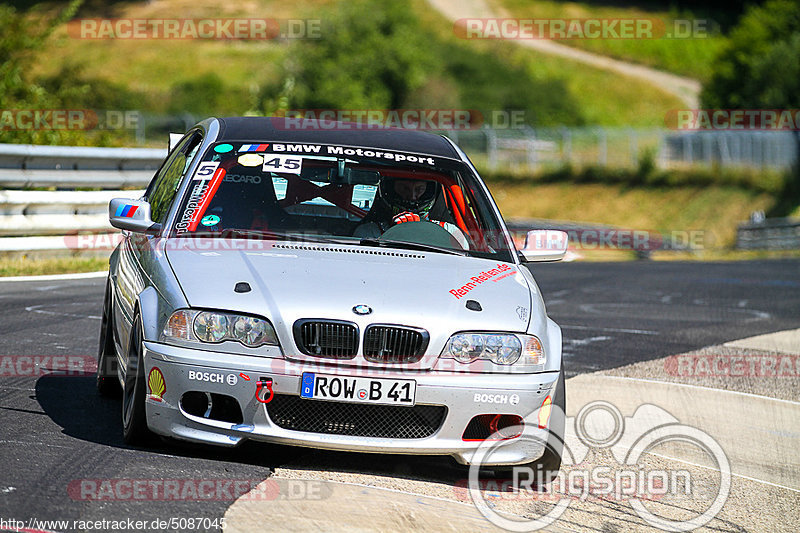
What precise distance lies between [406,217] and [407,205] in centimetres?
12

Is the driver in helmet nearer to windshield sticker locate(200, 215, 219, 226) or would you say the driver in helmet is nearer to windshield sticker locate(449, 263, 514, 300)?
windshield sticker locate(449, 263, 514, 300)

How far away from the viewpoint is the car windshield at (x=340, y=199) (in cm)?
601

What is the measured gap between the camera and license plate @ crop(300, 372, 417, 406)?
493cm

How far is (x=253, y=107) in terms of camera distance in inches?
850

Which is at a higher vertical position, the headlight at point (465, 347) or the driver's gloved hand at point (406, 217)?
the driver's gloved hand at point (406, 217)

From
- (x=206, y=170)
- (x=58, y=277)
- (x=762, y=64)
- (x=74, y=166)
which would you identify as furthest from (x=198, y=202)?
(x=762, y=64)

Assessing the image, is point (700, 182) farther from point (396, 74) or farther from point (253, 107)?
point (253, 107)

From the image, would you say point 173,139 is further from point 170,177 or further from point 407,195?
point 407,195

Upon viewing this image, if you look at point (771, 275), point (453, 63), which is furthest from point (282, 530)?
point (453, 63)

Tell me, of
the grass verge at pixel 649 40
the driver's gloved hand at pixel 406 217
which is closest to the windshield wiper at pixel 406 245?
the driver's gloved hand at pixel 406 217

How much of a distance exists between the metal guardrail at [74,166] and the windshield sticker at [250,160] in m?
7.08

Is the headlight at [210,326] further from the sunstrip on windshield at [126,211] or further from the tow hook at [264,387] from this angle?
the sunstrip on windshield at [126,211]

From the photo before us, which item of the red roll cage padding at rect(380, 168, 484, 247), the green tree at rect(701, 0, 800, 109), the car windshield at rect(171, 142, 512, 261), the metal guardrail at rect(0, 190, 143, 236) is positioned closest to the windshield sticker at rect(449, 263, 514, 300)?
the car windshield at rect(171, 142, 512, 261)

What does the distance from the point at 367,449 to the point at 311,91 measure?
200 ft
